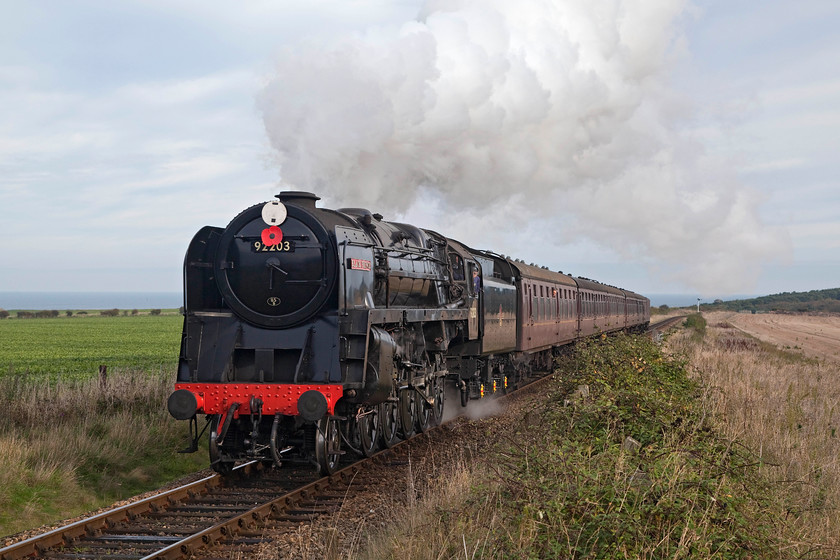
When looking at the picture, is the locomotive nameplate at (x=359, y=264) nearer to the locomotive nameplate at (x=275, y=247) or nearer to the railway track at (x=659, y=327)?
the locomotive nameplate at (x=275, y=247)

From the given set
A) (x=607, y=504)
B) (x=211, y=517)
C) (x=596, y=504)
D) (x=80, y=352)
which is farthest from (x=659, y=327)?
(x=596, y=504)

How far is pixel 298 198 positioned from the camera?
9078mm

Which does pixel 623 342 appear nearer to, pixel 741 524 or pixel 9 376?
pixel 741 524

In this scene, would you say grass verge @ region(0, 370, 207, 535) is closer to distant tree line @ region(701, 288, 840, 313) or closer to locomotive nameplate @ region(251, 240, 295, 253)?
locomotive nameplate @ region(251, 240, 295, 253)

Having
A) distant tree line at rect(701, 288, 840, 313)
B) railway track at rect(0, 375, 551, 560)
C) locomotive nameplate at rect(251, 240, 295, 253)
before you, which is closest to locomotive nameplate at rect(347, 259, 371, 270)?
locomotive nameplate at rect(251, 240, 295, 253)

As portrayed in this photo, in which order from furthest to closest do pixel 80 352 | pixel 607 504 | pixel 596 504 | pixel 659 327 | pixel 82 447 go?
pixel 659 327, pixel 80 352, pixel 82 447, pixel 607 504, pixel 596 504

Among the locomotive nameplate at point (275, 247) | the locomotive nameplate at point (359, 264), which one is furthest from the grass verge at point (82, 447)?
the locomotive nameplate at point (359, 264)

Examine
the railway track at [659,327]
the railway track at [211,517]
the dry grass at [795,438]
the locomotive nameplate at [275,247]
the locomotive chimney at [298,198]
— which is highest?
the locomotive chimney at [298,198]

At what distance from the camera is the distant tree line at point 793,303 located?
123 metres

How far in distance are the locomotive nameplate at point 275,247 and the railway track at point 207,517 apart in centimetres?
267

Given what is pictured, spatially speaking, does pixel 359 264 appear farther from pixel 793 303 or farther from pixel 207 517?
pixel 793 303

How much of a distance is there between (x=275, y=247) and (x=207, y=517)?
10.5ft

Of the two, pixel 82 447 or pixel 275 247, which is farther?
pixel 82 447

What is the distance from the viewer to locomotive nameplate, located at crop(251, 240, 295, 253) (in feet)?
29.0
